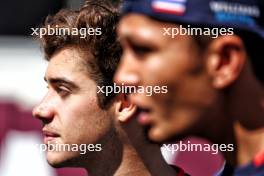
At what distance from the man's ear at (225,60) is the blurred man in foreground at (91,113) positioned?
3.46 feet

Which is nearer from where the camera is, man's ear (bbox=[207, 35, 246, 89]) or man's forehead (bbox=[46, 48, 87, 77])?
man's ear (bbox=[207, 35, 246, 89])

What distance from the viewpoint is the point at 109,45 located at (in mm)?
2973

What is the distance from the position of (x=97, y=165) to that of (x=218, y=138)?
1.12 meters

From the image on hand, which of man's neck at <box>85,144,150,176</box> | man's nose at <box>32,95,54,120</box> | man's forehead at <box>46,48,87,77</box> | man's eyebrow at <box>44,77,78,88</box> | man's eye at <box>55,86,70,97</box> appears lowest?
man's neck at <box>85,144,150,176</box>

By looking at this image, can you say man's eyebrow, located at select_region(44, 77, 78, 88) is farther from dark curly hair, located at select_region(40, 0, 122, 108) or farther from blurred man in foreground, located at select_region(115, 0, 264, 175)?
blurred man in foreground, located at select_region(115, 0, 264, 175)

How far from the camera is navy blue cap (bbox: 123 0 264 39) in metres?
1.86

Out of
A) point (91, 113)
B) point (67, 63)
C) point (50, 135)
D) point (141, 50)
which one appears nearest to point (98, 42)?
point (67, 63)

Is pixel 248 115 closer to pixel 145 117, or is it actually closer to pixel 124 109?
pixel 145 117

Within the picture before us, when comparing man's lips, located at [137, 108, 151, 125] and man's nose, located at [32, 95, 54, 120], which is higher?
man's lips, located at [137, 108, 151, 125]

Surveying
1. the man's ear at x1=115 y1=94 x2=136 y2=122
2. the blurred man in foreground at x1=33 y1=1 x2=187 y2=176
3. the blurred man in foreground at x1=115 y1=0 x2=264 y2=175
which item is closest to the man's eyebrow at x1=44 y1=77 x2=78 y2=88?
the blurred man in foreground at x1=33 y1=1 x2=187 y2=176

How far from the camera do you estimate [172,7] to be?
6.08 ft

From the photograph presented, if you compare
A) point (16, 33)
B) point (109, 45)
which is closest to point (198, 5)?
point (109, 45)

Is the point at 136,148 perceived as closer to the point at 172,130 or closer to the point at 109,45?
the point at 109,45

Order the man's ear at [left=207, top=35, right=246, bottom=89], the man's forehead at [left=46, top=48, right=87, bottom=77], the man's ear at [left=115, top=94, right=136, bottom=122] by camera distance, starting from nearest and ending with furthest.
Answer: the man's ear at [left=207, top=35, right=246, bottom=89] < the man's ear at [left=115, top=94, right=136, bottom=122] < the man's forehead at [left=46, top=48, right=87, bottom=77]
